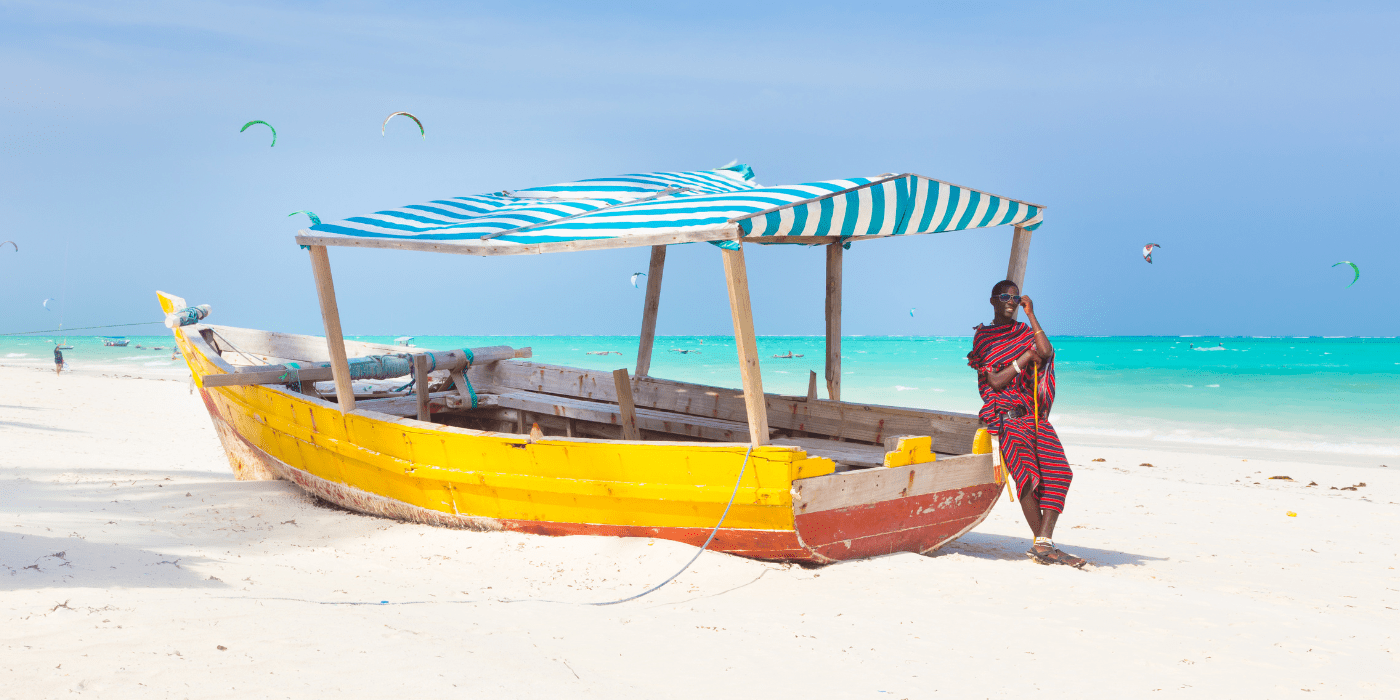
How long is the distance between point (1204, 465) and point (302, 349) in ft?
39.0

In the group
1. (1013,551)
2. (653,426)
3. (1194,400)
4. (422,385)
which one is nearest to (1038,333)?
(1013,551)

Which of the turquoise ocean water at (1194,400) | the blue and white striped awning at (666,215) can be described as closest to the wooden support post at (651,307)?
the blue and white striped awning at (666,215)

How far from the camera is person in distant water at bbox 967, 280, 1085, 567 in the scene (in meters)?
4.81

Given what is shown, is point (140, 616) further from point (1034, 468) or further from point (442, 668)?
point (1034, 468)

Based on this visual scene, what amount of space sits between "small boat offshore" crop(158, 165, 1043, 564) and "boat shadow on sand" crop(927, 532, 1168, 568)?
1.42 feet

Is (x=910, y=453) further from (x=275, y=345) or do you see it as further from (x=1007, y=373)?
(x=275, y=345)

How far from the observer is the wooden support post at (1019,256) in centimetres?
554

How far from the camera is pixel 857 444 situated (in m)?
6.01

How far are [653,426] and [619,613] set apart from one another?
3.09 meters

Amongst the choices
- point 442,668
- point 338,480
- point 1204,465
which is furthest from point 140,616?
point 1204,465

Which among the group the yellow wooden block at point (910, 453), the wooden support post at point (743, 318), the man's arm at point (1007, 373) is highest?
the wooden support post at point (743, 318)

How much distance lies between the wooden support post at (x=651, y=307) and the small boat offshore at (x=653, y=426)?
0.08 ft

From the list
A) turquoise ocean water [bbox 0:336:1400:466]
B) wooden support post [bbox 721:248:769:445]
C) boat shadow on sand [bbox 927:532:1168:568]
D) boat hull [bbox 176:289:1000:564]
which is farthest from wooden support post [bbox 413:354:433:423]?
turquoise ocean water [bbox 0:336:1400:466]

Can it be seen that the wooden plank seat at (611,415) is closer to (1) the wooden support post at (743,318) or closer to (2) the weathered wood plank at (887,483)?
(2) the weathered wood plank at (887,483)
